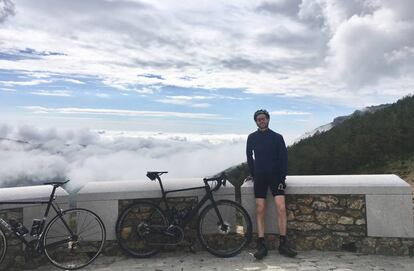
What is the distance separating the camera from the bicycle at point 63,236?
5770 millimetres

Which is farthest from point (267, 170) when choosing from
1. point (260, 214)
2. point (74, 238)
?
point (74, 238)

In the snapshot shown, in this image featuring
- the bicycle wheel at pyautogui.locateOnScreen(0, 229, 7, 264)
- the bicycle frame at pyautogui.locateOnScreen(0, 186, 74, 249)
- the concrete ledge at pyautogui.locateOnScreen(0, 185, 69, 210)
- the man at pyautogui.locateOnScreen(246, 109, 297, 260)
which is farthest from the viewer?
the man at pyautogui.locateOnScreen(246, 109, 297, 260)

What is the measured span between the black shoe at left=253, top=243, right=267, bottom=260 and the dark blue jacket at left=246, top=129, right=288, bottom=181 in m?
1.05

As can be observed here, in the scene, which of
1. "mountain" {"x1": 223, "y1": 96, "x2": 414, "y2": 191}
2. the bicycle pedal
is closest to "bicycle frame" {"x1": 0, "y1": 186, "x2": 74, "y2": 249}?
the bicycle pedal

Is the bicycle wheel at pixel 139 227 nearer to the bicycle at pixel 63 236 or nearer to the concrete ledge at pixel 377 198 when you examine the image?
the bicycle at pixel 63 236

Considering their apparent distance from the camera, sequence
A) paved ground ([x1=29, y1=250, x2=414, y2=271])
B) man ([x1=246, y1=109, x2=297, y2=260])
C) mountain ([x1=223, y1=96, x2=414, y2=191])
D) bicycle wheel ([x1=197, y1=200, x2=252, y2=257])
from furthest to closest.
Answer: mountain ([x1=223, y1=96, x2=414, y2=191]) < bicycle wheel ([x1=197, y1=200, x2=252, y2=257]) < man ([x1=246, y1=109, x2=297, y2=260]) < paved ground ([x1=29, y1=250, x2=414, y2=271])

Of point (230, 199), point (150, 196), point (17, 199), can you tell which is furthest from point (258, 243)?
point (17, 199)

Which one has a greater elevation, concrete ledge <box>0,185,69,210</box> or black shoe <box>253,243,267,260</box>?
concrete ledge <box>0,185,69,210</box>

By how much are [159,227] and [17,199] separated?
2.11 m

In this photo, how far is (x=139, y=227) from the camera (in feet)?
20.3

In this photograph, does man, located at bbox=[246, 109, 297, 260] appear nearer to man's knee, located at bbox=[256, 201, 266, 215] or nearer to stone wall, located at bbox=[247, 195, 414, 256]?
man's knee, located at bbox=[256, 201, 266, 215]

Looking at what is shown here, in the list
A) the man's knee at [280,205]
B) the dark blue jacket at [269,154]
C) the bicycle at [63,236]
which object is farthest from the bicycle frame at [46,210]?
the man's knee at [280,205]

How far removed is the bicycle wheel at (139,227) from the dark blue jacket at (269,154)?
1.70 metres

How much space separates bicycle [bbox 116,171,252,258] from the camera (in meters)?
6.18
